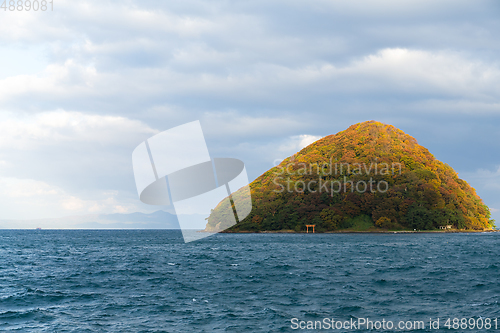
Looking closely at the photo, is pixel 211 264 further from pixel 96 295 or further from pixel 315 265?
pixel 96 295

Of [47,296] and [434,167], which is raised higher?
[434,167]

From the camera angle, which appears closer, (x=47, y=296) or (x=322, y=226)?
(x=47, y=296)

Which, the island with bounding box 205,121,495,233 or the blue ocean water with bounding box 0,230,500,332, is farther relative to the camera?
the island with bounding box 205,121,495,233

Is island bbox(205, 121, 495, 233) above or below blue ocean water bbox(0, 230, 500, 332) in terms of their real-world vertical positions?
above

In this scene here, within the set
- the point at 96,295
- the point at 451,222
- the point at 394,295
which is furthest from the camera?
the point at 451,222

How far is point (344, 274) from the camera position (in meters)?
37.5

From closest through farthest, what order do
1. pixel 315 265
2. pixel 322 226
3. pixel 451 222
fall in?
pixel 315 265, pixel 451 222, pixel 322 226

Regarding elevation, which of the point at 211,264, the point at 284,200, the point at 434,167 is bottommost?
the point at 211,264

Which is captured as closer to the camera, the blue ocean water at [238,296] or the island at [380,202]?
the blue ocean water at [238,296]

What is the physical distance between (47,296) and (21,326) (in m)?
8.52

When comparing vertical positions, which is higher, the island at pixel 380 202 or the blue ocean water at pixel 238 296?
the island at pixel 380 202

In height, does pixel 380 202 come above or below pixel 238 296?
above

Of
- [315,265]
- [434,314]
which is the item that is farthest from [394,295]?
[315,265]

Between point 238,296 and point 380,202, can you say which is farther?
point 380,202
